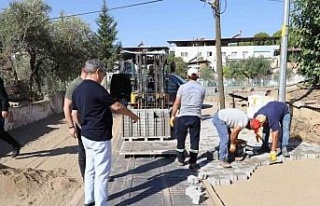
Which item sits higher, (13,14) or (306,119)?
(13,14)

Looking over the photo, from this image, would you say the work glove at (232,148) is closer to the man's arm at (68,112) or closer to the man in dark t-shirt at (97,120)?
the man's arm at (68,112)

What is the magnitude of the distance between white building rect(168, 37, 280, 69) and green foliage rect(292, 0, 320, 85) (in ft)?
171

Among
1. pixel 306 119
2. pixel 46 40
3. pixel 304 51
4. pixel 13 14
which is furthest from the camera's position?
pixel 46 40

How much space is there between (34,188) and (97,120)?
7.62ft

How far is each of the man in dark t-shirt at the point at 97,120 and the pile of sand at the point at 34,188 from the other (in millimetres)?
1167

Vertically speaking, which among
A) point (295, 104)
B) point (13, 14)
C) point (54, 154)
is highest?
point (13, 14)

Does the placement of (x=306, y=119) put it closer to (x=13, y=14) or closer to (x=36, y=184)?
(x=36, y=184)

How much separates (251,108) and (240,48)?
63.4 meters

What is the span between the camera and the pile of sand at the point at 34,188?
6.38m

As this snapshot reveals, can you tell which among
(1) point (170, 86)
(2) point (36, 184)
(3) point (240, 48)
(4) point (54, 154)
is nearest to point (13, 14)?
(1) point (170, 86)

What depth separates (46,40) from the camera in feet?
65.3

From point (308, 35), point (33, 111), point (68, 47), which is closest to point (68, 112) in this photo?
point (308, 35)

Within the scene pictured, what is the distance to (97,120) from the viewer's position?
5129 millimetres

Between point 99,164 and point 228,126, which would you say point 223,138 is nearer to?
point 228,126
